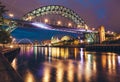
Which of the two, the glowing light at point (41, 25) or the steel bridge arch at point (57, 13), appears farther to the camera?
the steel bridge arch at point (57, 13)

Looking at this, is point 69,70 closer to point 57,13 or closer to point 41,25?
point 41,25

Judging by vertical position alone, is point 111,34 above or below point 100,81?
above

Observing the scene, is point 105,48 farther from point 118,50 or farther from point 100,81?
point 100,81

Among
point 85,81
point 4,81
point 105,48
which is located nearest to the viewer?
point 4,81

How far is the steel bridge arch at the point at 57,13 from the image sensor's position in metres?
118

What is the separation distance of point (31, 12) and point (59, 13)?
19.3 m

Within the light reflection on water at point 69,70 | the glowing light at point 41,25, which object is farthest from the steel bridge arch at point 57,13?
the light reflection on water at point 69,70

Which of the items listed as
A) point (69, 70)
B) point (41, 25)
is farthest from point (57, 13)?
point (69, 70)

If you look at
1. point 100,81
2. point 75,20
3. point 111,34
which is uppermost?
point 75,20

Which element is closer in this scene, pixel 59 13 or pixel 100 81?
pixel 100 81

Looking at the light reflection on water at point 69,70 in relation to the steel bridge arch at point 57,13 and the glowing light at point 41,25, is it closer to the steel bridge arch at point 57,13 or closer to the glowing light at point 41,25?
the glowing light at point 41,25

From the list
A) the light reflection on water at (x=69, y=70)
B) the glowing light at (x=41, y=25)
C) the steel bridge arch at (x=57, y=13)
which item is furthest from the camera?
the steel bridge arch at (x=57, y=13)

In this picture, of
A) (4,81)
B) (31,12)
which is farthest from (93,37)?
(4,81)

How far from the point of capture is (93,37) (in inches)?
4951
